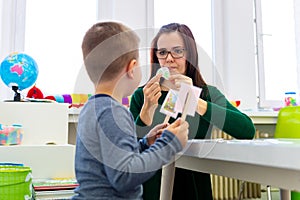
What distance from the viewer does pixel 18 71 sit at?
1.75 meters

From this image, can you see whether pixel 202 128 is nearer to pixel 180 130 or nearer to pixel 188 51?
pixel 188 51

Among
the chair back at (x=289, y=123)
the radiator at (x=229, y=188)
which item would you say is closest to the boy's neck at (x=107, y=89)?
the chair back at (x=289, y=123)

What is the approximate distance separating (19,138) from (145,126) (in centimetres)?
82

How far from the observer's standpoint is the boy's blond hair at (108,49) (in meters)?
0.84

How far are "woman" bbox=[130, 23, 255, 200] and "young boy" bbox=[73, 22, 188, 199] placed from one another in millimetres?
189

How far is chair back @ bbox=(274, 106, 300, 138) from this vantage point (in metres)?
2.08

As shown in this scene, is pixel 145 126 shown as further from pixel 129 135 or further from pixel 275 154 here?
pixel 275 154

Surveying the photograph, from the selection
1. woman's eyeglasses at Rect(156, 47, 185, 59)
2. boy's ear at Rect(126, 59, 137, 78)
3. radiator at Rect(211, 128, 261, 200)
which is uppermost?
woman's eyeglasses at Rect(156, 47, 185, 59)

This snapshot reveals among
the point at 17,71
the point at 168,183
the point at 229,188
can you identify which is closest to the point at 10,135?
the point at 17,71

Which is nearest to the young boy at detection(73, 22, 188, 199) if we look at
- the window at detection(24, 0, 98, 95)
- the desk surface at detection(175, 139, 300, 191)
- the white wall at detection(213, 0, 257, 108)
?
the desk surface at detection(175, 139, 300, 191)

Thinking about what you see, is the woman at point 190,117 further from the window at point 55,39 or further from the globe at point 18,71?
the window at point 55,39

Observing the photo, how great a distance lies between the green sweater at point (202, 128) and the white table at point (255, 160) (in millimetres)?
175

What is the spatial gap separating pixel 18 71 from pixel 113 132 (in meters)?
1.20

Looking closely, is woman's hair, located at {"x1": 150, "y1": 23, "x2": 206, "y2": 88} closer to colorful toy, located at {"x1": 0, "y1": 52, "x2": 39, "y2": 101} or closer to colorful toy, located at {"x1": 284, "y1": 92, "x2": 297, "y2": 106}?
colorful toy, located at {"x1": 0, "y1": 52, "x2": 39, "y2": 101}
